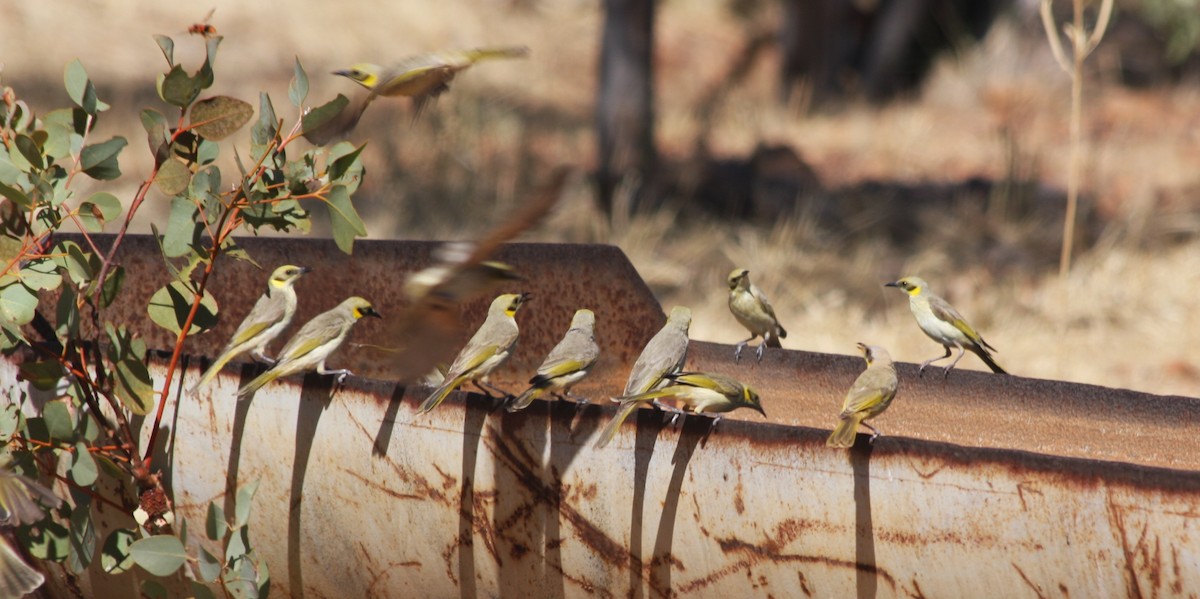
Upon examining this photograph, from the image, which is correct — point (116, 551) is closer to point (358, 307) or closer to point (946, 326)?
point (358, 307)

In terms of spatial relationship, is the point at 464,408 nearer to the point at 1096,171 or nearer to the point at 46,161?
the point at 46,161

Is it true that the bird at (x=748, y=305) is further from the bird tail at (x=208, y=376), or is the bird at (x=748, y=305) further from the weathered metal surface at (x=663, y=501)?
the bird tail at (x=208, y=376)

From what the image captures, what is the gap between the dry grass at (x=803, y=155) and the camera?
7277mm

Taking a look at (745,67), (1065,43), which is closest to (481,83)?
(745,67)

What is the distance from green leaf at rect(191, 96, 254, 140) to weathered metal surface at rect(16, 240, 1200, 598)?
1.76ft

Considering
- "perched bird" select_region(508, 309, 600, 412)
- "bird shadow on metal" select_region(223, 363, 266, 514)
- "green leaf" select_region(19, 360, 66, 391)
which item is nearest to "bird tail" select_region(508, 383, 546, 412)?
"perched bird" select_region(508, 309, 600, 412)

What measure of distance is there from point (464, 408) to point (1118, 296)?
614cm

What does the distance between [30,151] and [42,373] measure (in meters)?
0.47

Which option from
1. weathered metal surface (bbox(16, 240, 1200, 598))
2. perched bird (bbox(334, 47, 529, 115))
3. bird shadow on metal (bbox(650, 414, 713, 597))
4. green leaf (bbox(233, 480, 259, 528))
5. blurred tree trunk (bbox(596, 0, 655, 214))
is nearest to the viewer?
weathered metal surface (bbox(16, 240, 1200, 598))

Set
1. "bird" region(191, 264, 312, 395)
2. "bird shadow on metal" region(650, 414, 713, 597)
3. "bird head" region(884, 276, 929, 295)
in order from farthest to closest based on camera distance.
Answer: "bird head" region(884, 276, 929, 295)
"bird" region(191, 264, 312, 395)
"bird shadow on metal" region(650, 414, 713, 597)

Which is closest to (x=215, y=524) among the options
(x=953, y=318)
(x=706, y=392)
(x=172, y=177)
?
(x=172, y=177)

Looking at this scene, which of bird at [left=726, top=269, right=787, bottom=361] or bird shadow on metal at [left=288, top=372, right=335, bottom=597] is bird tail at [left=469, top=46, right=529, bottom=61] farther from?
bird at [left=726, top=269, right=787, bottom=361]

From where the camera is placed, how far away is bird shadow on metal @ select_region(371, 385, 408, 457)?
2.61 metres

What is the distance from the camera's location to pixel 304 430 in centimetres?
269
